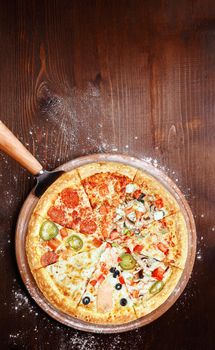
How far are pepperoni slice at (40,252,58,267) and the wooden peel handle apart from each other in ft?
2.18

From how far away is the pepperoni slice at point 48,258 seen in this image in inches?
165

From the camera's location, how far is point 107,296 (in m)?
4.24

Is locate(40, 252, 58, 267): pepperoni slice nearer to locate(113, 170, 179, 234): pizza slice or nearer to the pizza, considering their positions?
the pizza

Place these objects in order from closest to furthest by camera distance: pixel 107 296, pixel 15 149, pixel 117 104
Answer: pixel 15 149
pixel 107 296
pixel 117 104

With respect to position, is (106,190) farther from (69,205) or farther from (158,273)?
(158,273)

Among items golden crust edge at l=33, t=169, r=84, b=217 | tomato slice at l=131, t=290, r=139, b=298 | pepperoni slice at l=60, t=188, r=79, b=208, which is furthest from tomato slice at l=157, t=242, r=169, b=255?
golden crust edge at l=33, t=169, r=84, b=217

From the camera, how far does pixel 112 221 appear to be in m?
4.32

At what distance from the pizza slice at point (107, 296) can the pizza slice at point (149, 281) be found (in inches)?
2.4

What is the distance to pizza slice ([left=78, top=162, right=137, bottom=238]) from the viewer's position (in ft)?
14.1

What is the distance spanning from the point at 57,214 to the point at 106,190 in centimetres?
44

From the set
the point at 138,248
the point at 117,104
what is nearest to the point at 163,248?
the point at 138,248

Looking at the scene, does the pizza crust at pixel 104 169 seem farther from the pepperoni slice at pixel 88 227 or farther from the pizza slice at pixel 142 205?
the pepperoni slice at pixel 88 227

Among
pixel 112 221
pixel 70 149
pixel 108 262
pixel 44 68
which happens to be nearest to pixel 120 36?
pixel 44 68

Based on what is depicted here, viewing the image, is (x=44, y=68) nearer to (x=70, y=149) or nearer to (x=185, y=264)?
(x=70, y=149)
